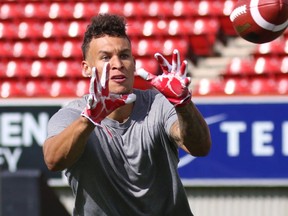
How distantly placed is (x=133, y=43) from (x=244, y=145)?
242cm

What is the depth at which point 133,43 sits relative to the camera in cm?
988

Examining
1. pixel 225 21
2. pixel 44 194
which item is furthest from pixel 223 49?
pixel 44 194

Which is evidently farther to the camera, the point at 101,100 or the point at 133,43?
the point at 133,43

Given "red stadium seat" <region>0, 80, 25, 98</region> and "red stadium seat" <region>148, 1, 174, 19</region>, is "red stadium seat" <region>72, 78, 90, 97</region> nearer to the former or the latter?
"red stadium seat" <region>0, 80, 25, 98</region>

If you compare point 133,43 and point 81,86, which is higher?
point 133,43

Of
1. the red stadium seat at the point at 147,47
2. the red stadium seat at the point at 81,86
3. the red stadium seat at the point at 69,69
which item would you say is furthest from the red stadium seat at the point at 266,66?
the red stadium seat at the point at 69,69

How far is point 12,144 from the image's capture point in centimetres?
823

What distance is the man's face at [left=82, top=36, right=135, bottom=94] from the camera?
398cm

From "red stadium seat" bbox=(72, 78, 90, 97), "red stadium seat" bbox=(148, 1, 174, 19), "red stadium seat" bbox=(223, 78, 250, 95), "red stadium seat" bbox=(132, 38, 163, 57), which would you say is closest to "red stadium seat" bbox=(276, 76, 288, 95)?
"red stadium seat" bbox=(223, 78, 250, 95)

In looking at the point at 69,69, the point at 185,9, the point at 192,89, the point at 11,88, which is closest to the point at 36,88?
the point at 11,88

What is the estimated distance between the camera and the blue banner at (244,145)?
7.83 metres

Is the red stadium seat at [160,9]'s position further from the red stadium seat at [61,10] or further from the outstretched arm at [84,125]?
the outstretched arm at [84,125]

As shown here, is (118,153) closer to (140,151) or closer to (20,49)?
(140,151)

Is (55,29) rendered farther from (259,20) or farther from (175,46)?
(259,20)
